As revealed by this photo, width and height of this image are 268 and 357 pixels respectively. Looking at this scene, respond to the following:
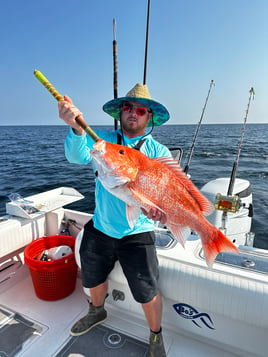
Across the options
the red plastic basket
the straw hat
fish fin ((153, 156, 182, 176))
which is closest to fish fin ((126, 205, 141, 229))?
fish fin ((153, 156, 182, 176))

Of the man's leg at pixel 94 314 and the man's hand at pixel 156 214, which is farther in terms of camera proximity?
the man's leg at pixel 94 314

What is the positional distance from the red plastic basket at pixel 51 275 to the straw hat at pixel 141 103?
6.81 feet

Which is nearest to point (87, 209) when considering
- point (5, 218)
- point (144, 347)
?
point (5, 218)

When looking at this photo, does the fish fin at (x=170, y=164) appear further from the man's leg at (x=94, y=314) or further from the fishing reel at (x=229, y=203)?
the man's leg at (x=94, y=314)

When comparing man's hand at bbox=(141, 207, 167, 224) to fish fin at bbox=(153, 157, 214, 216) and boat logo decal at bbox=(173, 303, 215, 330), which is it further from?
boat logo decal at bbox=(173, 303, 215, 330)

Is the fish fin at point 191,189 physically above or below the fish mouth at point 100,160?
below

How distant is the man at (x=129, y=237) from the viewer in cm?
223

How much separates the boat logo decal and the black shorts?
1.23 feet

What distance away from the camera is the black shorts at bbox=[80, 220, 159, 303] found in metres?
2.22

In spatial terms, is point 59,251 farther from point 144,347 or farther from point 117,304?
point 144,347

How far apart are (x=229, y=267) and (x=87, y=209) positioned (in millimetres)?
7155

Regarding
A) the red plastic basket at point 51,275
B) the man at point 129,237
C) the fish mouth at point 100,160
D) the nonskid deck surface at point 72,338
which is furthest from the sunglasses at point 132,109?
the nonskid deck surface at point 72,338

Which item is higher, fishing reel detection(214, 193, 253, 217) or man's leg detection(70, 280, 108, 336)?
fishing reel detection(214, 193, 253, 217)

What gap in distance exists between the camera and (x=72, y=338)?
2.66 m
